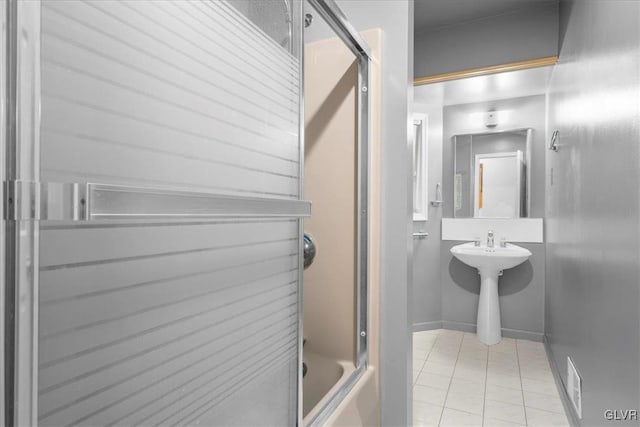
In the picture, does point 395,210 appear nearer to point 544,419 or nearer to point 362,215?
point 362,215

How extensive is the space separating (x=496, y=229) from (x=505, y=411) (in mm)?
1663

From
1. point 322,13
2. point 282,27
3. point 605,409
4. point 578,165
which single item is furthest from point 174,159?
point 578,165

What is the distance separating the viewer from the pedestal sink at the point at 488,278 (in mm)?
2928

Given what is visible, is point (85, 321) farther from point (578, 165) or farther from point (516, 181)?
point (516, 181)

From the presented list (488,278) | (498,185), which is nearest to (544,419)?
(488,278)

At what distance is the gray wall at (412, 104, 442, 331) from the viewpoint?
3396 millimetres

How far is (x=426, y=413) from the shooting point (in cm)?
199

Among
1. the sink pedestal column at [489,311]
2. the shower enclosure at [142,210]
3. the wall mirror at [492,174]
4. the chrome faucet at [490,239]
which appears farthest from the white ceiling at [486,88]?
the shower enclosure at [142,210]

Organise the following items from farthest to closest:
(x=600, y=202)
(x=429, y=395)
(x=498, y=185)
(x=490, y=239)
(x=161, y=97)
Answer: (x=498, y=185), (x=490, y=239), (x=429, y=395), (x=600, y=202), (x=161, y=97)

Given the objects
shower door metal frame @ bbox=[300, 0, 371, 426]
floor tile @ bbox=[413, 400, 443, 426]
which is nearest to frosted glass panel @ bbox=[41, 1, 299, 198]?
shower door metal frame @ bbox=[300, 0, 371, 426]

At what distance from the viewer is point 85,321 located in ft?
1.54

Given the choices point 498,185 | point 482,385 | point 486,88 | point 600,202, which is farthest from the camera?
point 498,185

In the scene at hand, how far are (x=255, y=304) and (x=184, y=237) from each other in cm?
26

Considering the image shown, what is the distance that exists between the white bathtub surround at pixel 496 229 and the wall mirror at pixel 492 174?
0.16ft
